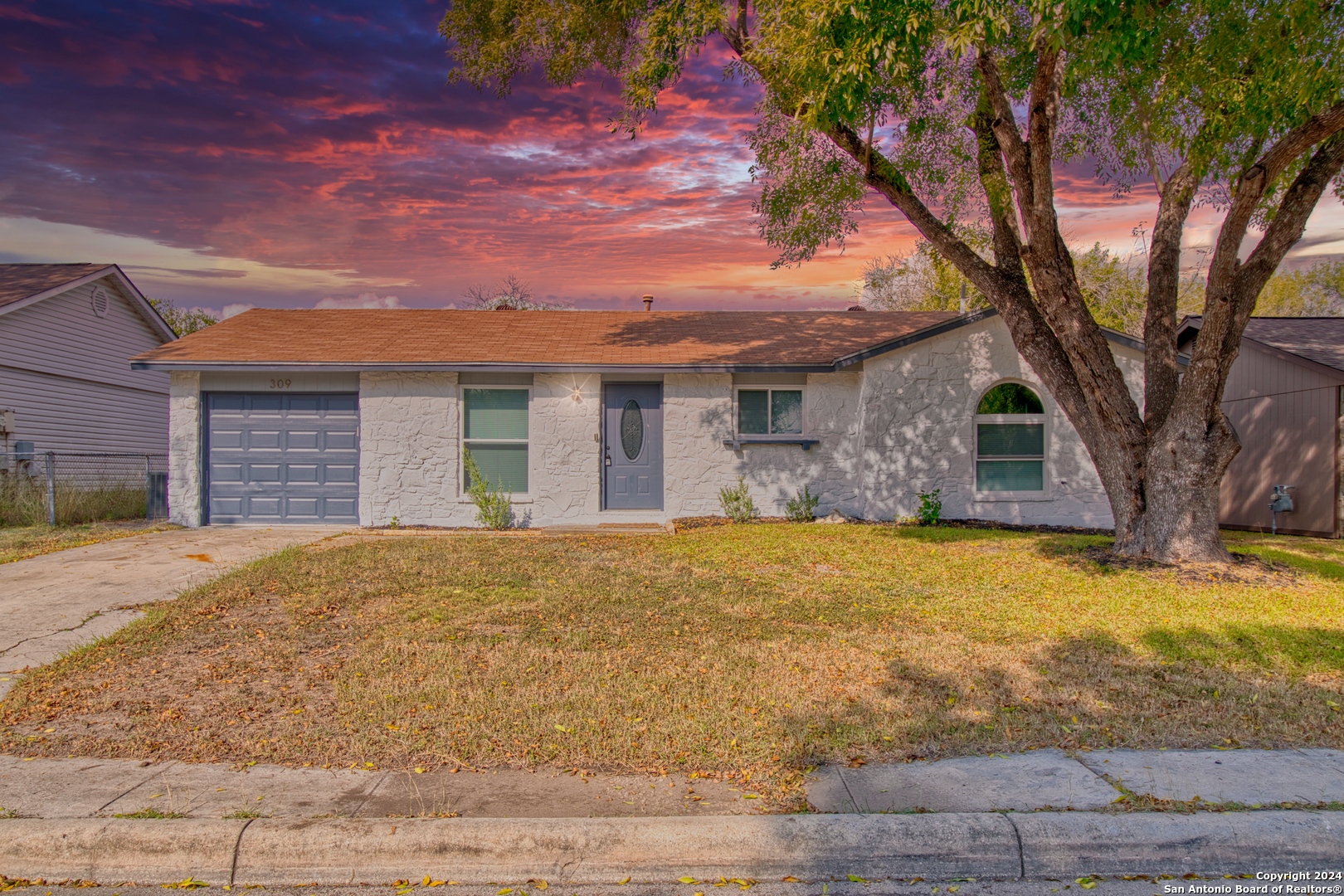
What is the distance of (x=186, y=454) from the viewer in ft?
45.5

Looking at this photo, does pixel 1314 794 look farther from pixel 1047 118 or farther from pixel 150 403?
pixel 150 403

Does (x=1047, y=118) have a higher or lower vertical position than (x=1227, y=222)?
higher

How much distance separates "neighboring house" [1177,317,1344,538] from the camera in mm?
13859

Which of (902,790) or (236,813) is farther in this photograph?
(902,790)

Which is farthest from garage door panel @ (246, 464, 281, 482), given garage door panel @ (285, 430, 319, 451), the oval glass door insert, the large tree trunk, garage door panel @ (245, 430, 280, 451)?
the large tree trunk

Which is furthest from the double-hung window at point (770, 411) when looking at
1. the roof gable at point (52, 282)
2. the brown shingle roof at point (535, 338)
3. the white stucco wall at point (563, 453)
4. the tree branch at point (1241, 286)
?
the roof gable at point (52, 282)

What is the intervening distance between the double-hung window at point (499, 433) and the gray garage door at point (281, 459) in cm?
196

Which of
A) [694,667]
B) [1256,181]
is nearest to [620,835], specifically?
[694,667]

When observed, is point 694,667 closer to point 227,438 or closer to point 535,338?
point 535,338

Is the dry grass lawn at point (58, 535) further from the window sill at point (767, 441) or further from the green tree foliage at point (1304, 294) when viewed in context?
the green tree foliage at point (1304, 294)

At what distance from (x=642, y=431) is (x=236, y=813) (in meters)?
10.9

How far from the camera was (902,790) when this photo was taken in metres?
3.86

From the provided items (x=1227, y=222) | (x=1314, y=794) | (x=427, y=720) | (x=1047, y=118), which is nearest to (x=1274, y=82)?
(x=1227, y=222)

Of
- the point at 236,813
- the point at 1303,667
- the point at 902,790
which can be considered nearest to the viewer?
the point at 236,813
